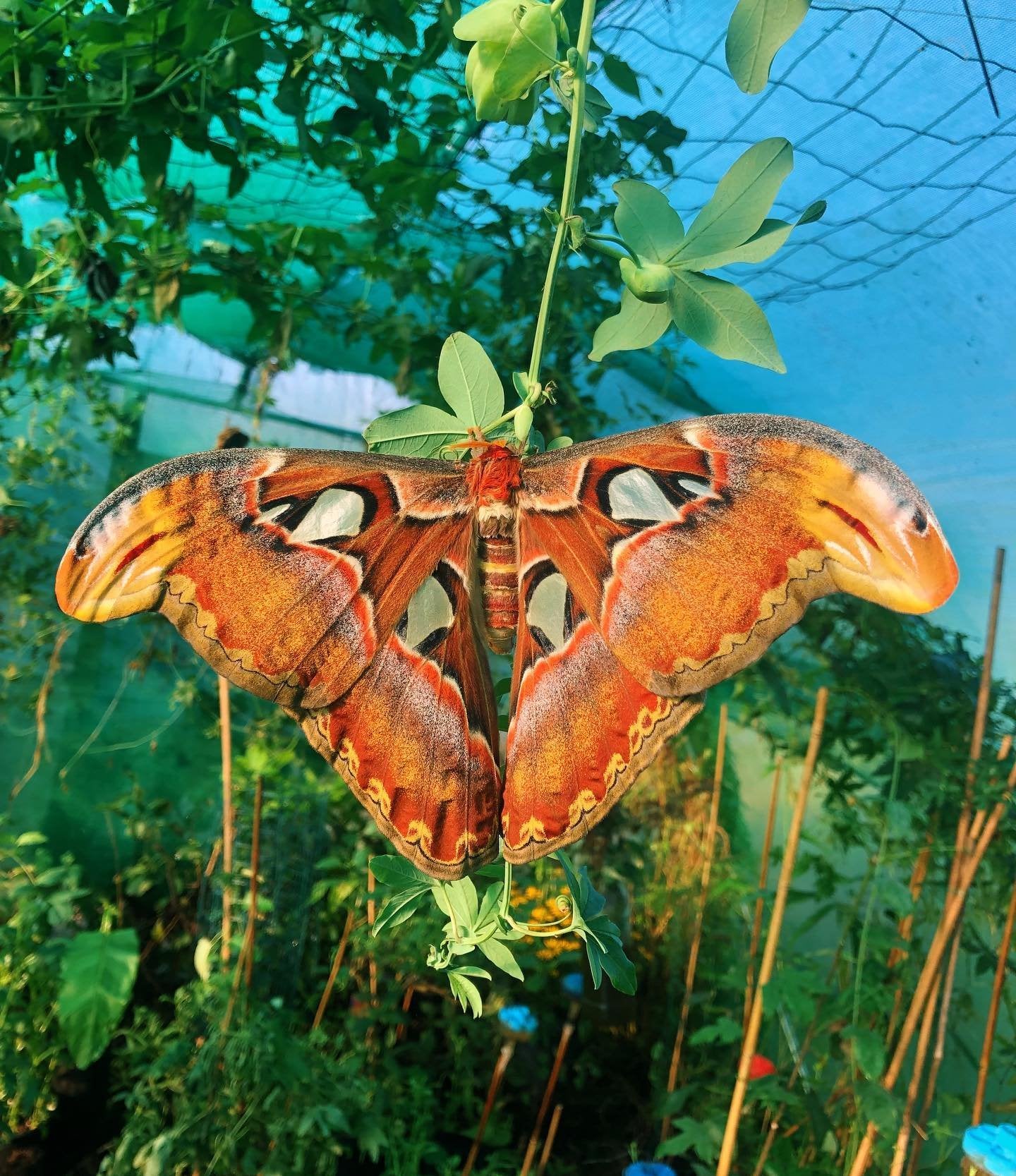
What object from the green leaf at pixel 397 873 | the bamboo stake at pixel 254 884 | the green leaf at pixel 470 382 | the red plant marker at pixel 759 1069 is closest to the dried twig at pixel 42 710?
the bamboo stake at pixel 254 884

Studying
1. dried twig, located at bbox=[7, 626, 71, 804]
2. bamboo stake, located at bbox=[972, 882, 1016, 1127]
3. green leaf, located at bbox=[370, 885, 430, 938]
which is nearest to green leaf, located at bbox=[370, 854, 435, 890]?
green leaf, located at bbox=[370, 885, 430, 938]

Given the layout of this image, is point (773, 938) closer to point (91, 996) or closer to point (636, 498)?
point (636, 498)

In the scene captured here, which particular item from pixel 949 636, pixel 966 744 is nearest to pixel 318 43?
pixel 966 744

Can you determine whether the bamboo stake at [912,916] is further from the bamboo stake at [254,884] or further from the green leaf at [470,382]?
the green leaf at [470,382]

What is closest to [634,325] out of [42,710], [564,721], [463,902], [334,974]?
[564,721]

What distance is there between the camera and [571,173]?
0.67 metres

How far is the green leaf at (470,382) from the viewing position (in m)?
0.72

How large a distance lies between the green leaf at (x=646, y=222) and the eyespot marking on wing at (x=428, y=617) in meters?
0.31

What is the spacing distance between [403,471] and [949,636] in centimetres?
265

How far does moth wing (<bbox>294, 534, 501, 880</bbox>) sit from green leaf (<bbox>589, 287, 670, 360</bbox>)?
20 cm

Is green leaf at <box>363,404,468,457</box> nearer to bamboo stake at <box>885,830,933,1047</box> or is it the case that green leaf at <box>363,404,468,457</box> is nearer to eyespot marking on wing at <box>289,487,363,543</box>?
eyespot marking on wing at <box>289,487,363,543</box>

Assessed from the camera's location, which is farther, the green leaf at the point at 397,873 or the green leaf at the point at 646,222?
the green leaf at the point at 397,873

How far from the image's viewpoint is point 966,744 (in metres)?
2.35

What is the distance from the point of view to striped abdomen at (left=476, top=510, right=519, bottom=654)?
0.79 meters
